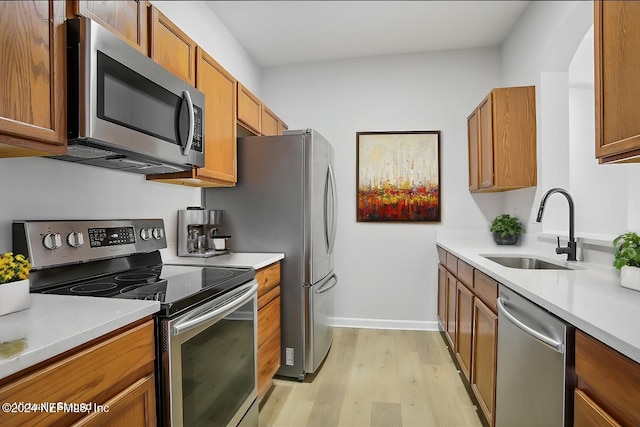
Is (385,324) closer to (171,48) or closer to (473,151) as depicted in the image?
(473,151)

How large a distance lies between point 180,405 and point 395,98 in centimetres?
322

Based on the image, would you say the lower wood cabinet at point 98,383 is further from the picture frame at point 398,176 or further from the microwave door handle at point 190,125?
the picture frame at point 398,176

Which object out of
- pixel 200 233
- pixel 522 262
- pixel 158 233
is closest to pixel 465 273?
pixel 522 262

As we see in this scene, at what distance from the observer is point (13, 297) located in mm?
956

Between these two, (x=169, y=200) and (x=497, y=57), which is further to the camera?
(x=497, y=57)

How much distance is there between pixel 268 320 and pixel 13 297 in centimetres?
138

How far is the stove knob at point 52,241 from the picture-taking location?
131cm

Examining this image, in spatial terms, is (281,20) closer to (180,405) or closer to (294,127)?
(294,127)

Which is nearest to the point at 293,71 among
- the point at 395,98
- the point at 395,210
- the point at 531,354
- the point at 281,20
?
the point at 281,20

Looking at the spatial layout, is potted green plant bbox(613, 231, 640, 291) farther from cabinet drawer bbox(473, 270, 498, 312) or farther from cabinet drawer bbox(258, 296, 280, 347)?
cabinet drawer bbox(258, 296, 280, 347)

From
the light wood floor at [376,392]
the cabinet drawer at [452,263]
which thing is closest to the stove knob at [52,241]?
the light wood floor at [376,392]

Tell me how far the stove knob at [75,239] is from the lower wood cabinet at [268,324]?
0.85 metres

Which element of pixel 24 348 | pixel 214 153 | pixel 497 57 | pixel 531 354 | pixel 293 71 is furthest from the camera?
pixel 293 71

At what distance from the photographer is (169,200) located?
223 cm
